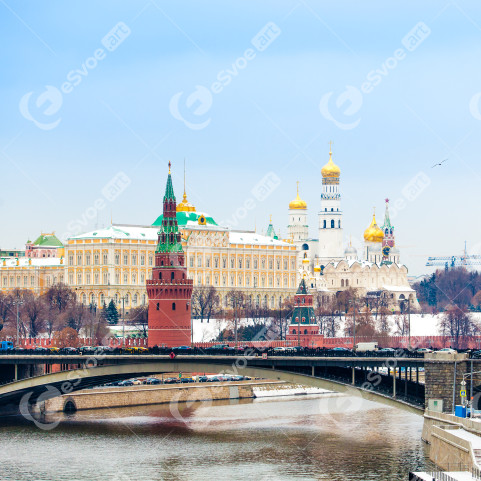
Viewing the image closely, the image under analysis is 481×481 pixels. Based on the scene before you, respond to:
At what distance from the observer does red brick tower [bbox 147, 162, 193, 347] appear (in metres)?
135

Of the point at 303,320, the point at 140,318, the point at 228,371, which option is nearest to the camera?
the point at 228,371

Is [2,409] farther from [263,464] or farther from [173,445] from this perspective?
[263,464]

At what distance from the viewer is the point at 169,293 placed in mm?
136125

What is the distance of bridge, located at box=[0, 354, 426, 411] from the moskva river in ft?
7.57

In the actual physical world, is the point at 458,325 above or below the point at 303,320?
below

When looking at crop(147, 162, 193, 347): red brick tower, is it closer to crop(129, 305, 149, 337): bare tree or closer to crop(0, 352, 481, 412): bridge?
crop(129, 305, 149, 337): bare tree

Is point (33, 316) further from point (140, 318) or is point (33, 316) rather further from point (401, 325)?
point (401, 325)

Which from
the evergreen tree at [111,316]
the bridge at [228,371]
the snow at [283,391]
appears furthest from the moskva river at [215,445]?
the evergreen tree at [111,316]

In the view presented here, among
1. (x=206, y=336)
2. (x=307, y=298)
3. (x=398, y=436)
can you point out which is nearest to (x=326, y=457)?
(x=398, y=436)

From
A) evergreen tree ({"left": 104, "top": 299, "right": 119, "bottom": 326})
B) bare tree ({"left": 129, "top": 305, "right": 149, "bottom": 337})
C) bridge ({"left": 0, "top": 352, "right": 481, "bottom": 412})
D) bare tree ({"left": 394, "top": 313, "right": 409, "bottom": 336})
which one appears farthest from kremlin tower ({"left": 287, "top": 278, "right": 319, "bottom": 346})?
bridge ({"left": 0, "top": 352, "right": 481, "bottom": 412})

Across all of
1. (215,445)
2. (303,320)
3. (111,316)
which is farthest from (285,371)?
(111,316)

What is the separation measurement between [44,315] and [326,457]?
94.5 m

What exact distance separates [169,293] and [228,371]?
42391 millimetres

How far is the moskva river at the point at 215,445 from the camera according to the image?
76562 mm
